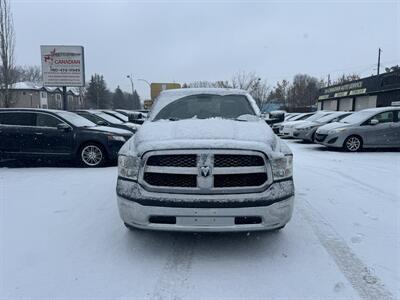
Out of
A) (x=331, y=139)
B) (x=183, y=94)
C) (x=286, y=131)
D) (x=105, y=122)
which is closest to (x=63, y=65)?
(x=105, y=122)

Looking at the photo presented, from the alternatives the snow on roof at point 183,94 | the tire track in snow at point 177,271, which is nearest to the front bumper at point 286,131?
the snow on roof at point 183,94

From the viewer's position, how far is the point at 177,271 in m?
3.20

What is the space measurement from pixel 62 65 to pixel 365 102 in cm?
2979

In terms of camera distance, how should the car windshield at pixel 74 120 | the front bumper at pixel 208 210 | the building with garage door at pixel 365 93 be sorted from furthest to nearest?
1. the building with garage door at pixel 365 93
2. the car windshield at pixel 74 120
3. the front bumper at pixel 208 210

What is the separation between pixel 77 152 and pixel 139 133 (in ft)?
17.5

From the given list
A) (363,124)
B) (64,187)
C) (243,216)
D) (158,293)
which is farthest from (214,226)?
(363,124)

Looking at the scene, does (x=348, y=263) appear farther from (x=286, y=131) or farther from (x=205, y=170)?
(x=286, y=131)

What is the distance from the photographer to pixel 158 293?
9.30 ft

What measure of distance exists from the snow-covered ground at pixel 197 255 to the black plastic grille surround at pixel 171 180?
81 centimetres

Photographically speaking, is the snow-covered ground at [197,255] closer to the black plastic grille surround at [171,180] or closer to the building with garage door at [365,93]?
the black plastic grille surround at [171,180]

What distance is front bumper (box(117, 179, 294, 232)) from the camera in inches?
127

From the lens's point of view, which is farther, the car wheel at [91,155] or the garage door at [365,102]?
the garage door at [365,102]

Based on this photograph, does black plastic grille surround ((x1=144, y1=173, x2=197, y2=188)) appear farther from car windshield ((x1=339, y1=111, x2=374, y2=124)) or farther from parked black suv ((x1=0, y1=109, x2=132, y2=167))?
car windshield ((x1=339, y1=111, x2=374, y2=124))

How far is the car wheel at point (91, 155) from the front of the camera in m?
8.73
